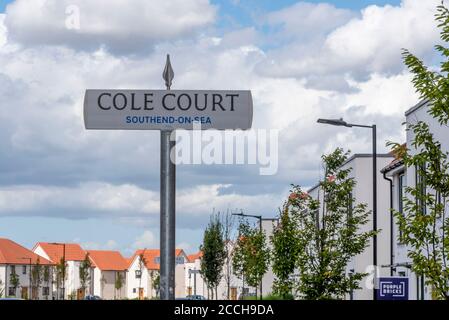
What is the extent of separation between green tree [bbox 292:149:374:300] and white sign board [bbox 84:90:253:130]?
2918 centimetres

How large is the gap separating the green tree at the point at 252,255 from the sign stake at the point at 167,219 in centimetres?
5615

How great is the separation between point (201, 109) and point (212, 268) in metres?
86.9

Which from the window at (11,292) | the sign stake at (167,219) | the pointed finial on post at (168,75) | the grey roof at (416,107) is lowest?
the window at (11,292)

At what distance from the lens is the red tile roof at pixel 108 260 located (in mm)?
186750

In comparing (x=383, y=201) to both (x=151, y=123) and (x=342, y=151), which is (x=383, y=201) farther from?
(x=151, y=123)

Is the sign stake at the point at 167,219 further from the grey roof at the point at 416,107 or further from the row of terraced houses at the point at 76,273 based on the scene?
the row of terraced houses at the point at 76,273

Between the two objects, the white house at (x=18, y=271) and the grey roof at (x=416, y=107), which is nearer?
the grey roof at (x=416, y=107)

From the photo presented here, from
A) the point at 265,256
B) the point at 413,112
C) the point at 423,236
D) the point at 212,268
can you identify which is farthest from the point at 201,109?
the point at 212,268

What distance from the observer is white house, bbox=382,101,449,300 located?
3250 cm

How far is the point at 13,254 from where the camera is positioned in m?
152

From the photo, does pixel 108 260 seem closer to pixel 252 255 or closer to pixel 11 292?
pixel 11 292

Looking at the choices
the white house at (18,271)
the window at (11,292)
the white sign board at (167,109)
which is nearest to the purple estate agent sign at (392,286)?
the white sign board at (167,109)

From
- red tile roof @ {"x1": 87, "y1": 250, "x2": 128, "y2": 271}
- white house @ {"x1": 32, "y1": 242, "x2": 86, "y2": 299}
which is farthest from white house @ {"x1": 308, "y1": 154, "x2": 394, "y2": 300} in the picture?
red tile roof @ {"x1": 87, "y1": 250, "x2": 128, "y2": 271}

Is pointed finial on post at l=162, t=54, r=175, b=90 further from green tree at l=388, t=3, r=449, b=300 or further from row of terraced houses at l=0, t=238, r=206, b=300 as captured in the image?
row of terraced houses at l=0, t=238, r=206, b=300
